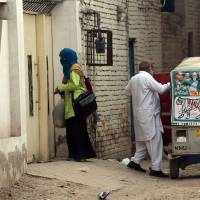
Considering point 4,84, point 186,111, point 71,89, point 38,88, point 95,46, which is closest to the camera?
point 4,84

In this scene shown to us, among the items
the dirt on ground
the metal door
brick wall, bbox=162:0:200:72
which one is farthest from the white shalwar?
brick wall, bbox=162:0:200:72

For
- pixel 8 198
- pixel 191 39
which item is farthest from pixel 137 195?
pixel 191 39

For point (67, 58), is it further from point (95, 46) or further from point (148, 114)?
point (95, 46)

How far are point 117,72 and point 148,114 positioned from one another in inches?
104

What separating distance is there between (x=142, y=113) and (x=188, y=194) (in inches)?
102

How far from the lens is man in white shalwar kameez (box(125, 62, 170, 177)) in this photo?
39.2ft

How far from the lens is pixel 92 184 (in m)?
10.3

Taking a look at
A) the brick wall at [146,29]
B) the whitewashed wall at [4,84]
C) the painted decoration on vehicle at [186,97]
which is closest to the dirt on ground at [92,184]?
the whitewashed wall at [4,84]

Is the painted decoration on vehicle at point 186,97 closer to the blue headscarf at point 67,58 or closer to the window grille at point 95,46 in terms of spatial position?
the blue headscarf at point 67,58

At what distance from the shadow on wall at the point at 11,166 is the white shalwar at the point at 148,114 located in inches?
97.8

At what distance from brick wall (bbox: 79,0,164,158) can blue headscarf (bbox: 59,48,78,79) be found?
1.49 metres

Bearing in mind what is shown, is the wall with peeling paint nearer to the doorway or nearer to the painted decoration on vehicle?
the doorway

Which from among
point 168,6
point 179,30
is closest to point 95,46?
point 168,6

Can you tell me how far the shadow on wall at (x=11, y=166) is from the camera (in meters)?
9.38
